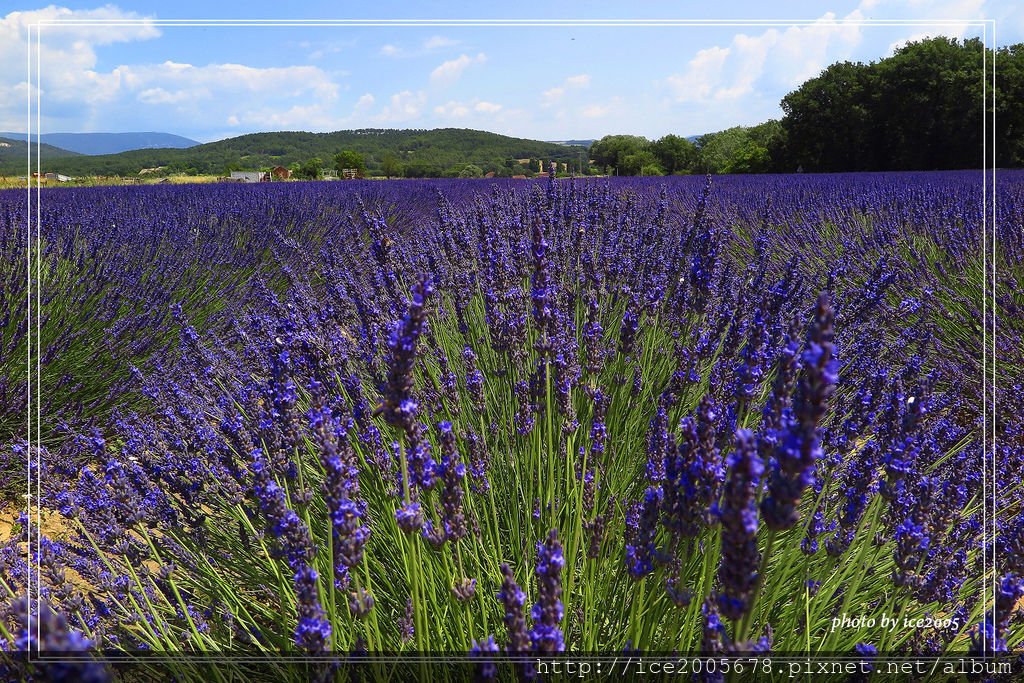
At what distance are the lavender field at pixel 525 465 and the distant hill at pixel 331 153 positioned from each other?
12943 millimetres

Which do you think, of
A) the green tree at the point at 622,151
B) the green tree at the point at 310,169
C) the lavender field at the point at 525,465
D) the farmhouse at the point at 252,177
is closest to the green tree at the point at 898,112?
the green tree at the point at 622,151

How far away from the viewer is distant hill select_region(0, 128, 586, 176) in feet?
61.8

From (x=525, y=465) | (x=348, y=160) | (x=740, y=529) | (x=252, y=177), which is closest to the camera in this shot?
(x=740, y=529)

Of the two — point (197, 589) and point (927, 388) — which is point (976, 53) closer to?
point (927, 388)

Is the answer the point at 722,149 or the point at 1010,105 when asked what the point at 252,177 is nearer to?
the point at 1010,105

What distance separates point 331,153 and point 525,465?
122ft

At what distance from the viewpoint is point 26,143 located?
1.84 m

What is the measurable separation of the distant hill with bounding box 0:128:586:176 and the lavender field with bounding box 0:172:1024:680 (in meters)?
12.9

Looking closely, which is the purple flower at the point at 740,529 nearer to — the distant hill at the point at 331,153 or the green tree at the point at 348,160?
the distant hill at the point at 331,153

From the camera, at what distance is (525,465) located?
1.84 meters

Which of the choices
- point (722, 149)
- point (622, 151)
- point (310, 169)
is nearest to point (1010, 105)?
point (622, 151)

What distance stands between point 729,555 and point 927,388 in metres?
0.98

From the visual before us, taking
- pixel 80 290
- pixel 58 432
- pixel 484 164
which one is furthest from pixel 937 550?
pixel 484 164

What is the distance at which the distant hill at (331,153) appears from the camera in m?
18.8
